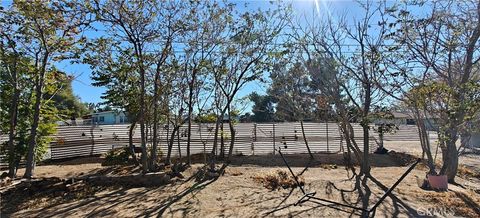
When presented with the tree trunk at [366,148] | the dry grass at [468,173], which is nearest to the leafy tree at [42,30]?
the tree trunk at [366,148]

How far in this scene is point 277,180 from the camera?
20.4 ft

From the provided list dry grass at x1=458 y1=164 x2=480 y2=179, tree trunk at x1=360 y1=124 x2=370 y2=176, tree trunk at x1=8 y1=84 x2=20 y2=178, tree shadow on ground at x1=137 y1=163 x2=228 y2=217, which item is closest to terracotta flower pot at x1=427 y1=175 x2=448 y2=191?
tree trunk at x1=360 y1=124 x2=370 y2=176

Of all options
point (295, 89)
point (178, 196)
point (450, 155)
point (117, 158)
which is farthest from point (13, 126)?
point (450, 155)

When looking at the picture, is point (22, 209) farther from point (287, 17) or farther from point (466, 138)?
point (466, 138)

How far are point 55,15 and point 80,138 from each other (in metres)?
6.71

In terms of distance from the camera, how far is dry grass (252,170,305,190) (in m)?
6.01

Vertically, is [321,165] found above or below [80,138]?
below

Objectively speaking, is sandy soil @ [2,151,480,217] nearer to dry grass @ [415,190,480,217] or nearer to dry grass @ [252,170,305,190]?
dry grass @ [415,190,480,217]

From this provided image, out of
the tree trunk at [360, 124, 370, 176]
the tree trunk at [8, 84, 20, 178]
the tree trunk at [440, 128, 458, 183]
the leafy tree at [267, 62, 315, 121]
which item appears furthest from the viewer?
the leafy tree at [267, 62, 315, 121]

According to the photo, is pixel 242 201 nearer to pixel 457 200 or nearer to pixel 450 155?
pixel 457 200

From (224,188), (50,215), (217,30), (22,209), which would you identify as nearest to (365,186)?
(224,188)

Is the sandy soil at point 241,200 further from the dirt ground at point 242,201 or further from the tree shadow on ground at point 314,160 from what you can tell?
the tree shadow on ground at point 314,160

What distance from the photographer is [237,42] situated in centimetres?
731

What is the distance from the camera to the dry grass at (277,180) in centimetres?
601
